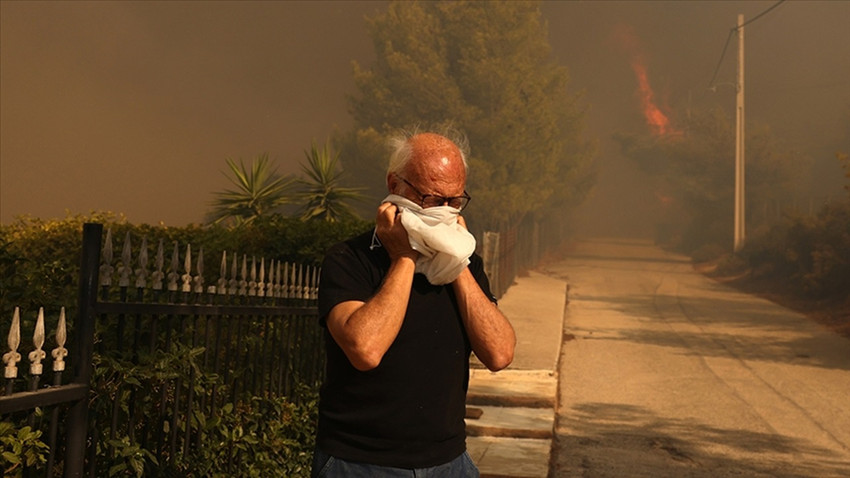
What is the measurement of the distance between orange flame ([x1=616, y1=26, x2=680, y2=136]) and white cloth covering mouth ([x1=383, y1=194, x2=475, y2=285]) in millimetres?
96137

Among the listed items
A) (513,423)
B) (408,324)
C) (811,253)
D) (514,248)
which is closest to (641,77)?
(811,253)

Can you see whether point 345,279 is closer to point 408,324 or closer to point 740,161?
point 408,324

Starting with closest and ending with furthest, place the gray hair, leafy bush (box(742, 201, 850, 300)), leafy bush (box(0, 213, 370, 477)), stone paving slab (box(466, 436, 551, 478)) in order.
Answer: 1. the gray hair
2. leafy bush (box(0, 213, 370, 477))
3. stone paving slab (box(466, 436, 551, 478))
4. leafy bush (box(742, 201, 850, 300))

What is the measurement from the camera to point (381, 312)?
2768 mm

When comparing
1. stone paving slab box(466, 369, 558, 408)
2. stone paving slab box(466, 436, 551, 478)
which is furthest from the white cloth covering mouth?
stone paving slab box(466, 369, 558, 408)

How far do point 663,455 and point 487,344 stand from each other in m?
6.64

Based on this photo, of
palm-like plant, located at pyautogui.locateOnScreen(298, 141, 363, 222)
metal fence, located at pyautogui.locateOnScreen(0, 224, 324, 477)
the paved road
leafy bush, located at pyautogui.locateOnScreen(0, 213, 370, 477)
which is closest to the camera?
metal fence, located at pyautogui.locateOnScreen(0, 224, 324, 477)

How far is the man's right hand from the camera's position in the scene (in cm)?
284

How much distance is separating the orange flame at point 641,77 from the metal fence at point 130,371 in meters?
94.1

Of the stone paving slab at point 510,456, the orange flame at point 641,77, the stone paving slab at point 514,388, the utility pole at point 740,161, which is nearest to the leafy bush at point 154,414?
the stone paving slab at point 510,456

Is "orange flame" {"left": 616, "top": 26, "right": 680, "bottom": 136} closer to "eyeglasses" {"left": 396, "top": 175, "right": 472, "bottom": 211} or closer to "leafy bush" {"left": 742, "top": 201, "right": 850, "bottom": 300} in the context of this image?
"leafy bush" {"left": 742, "top": 201, "right": 850, "bottom": 300}

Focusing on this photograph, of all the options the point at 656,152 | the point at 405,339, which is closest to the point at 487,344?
the point at 405,339

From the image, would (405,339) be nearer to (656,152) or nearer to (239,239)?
(239,239)

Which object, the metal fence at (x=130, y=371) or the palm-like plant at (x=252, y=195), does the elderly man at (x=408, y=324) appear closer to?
the metal fence at (x=130, y=371)
